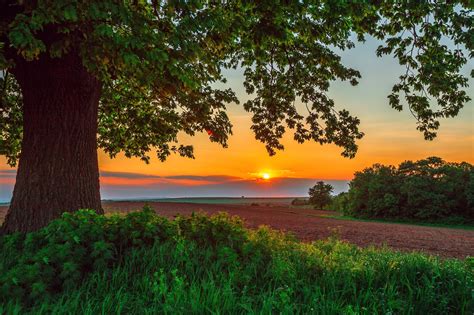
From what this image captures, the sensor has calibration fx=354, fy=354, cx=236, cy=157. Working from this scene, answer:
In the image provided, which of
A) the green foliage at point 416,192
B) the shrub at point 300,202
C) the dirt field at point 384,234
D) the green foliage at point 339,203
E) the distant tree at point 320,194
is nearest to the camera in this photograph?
the dirt field at point 384,234

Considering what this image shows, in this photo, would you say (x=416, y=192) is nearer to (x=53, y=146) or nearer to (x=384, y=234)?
(x=384, y=234)

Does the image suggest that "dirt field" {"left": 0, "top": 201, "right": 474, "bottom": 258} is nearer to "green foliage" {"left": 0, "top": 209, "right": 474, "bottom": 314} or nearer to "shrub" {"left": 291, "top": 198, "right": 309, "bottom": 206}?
"green foliage" {"left": 0, "top": 209, "right": 474, "bottom": 314}

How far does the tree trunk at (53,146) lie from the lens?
8.18 meters

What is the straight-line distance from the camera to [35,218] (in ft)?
26.5

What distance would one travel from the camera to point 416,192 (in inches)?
1526

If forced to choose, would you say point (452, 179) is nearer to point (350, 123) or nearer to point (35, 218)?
point (350, 123)

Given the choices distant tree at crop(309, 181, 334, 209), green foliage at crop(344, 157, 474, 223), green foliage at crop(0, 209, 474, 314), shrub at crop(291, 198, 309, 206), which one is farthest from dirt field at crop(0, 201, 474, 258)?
shrub at crop(291, 198, 309, 206)

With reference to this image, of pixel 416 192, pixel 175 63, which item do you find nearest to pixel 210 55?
pixel 175 63

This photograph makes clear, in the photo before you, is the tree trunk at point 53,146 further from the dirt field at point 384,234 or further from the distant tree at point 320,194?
the distant tree at point 320,194

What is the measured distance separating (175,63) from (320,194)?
52828 millimetres

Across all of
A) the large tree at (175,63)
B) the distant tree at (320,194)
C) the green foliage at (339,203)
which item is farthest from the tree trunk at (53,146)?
the distant tree at (320,194)

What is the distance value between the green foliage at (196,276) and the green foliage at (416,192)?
3664cm

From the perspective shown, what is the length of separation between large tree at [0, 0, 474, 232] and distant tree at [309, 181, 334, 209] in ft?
146

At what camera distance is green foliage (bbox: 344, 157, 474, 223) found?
3738 centimetres
